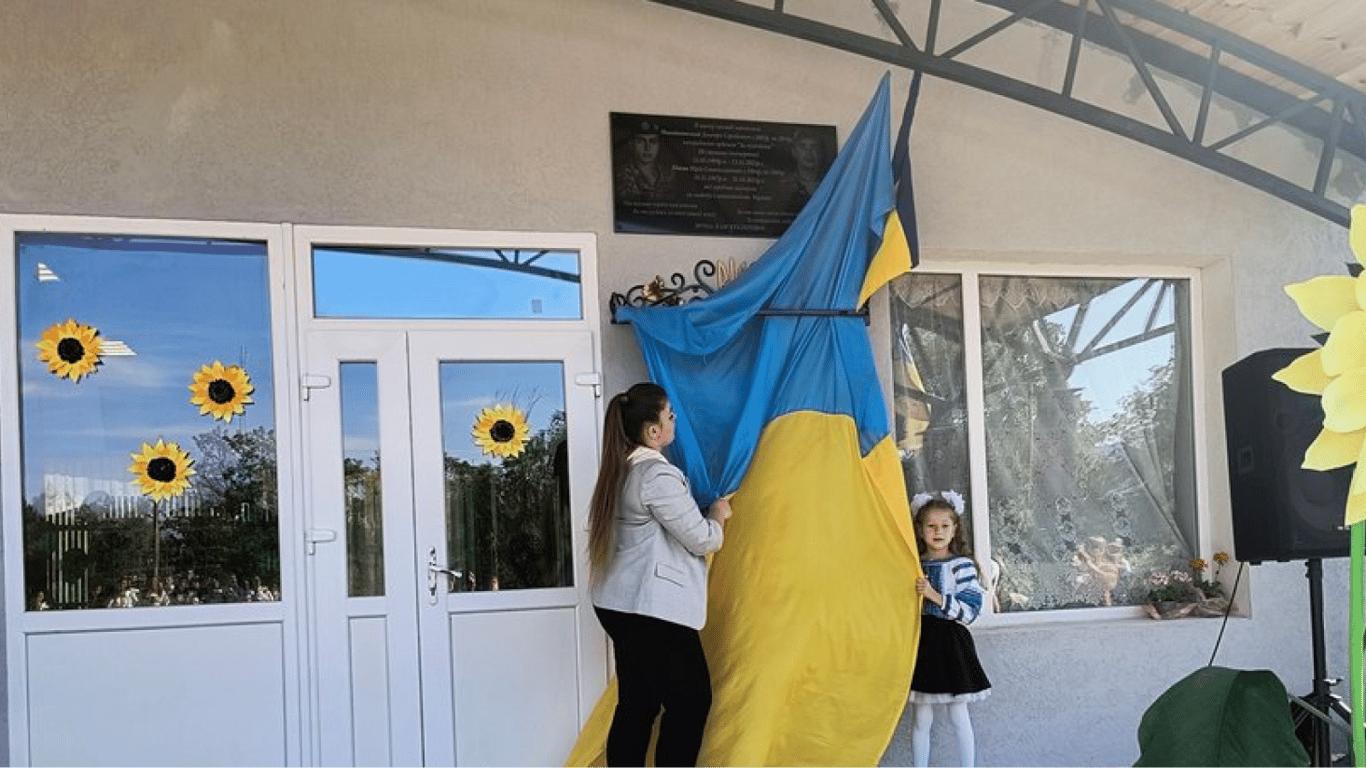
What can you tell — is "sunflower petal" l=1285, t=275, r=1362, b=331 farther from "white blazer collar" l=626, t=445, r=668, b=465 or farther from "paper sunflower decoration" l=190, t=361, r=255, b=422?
"paper sunflower decoration" l=190, t=361, r=255, b=422

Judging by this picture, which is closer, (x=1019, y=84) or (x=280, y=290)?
(x=280, y=290)

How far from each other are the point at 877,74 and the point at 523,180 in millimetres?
1497

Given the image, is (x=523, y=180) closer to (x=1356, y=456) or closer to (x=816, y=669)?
(x=816, y=669)

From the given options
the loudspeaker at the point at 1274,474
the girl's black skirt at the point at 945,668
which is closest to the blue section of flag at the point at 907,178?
the girl's black skirt at the point at 945,668

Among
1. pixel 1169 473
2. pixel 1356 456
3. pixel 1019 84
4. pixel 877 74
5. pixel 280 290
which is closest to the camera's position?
pixel 1356 456

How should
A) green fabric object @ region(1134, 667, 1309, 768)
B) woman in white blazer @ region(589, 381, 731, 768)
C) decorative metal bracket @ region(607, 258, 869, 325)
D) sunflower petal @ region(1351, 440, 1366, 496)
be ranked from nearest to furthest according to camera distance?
1. sunflower petal @ region(1351, 440, 1366, 496)
2. green fabric object @ region(1134, 667, 1309, 768)
3. woman in white blazer @ region(589, 381, 731, 768)
4. decorative metal bracket @ region(607, 258, 869, 325)

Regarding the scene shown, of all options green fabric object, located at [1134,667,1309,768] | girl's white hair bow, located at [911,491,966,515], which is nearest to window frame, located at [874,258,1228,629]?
girl's white hair bow, located at [911,491,966,515]

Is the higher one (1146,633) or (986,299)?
(986,299)

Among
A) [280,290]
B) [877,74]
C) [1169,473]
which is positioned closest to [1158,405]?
[1169,473]

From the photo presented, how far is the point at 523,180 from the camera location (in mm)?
4129

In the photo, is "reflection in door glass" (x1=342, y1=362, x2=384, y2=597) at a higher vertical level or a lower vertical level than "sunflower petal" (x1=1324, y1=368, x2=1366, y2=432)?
lower

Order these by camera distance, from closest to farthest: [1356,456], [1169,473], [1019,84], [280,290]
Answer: [1356,456] → [280,290] → [1019,84] → [1169,473]

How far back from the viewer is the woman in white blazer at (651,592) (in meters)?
3.56

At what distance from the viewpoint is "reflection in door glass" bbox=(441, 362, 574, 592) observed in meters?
4.05
